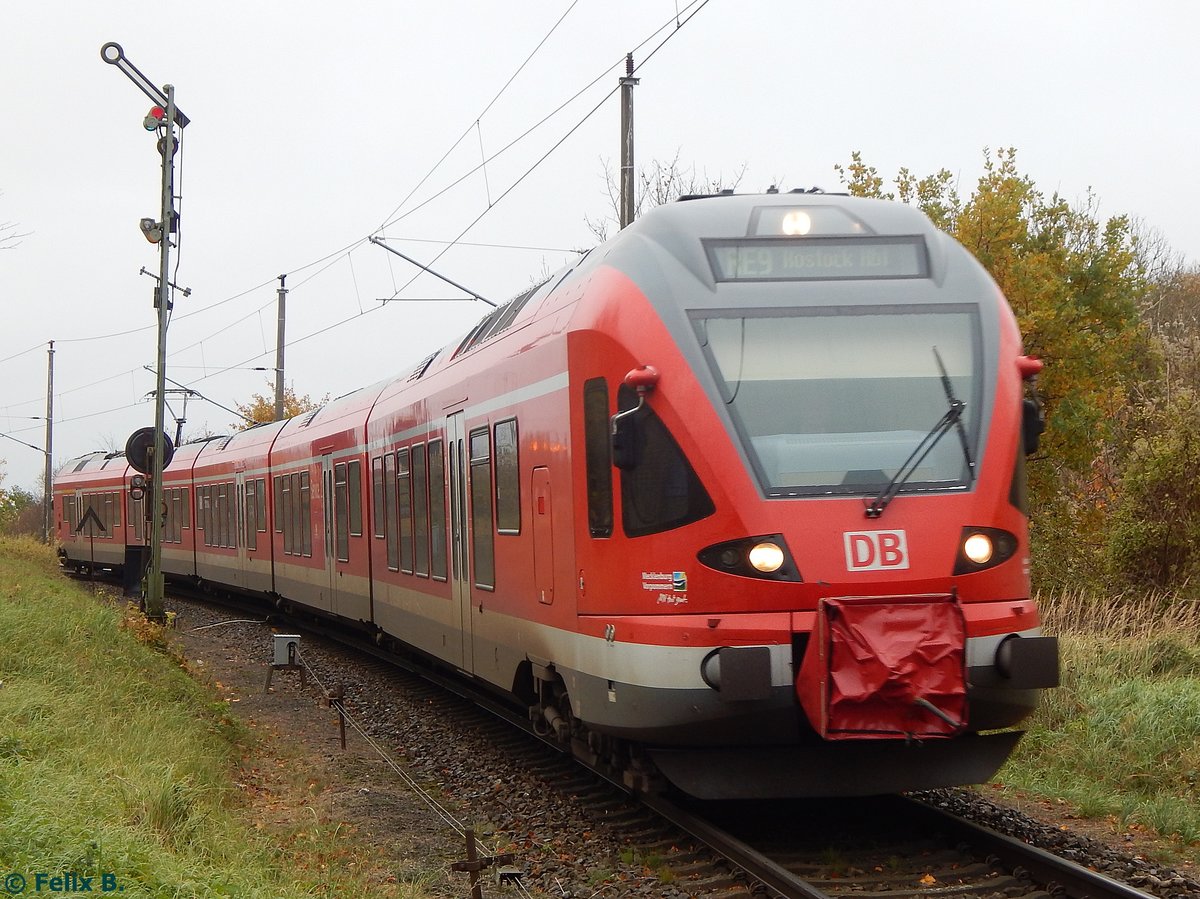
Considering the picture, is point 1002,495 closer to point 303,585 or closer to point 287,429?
point 303,585

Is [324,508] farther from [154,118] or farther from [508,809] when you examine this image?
[508,809]

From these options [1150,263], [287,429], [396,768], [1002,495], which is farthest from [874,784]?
[1150,263]

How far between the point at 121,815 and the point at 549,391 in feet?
11.2

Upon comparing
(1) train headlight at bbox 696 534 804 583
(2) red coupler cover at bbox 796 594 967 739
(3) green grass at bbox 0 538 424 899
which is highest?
(1) train headlight at bbox 696 534 804 583

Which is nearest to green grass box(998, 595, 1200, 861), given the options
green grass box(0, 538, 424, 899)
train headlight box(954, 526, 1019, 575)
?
train headlight box(954, 526, 1019, 575)

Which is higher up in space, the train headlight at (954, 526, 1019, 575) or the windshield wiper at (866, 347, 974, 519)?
the windshield wiper at (866, 347, 974, 519)

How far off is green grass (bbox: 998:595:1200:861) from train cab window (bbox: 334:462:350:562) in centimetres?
873

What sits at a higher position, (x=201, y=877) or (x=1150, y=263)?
(x=1150, y=263)

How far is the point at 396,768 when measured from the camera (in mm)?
10125

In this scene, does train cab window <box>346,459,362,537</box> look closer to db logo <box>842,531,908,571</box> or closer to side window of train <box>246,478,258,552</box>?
side window of train <box>246,478,258,552</box>

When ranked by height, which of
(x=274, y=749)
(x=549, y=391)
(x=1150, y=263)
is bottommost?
(x=274, y=749)

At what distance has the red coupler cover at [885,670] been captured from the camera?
6.34m

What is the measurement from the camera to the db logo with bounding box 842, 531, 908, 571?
6.57 m

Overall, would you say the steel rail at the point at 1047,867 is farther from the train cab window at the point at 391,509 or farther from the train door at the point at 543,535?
the train cab window at the point at 391,509
